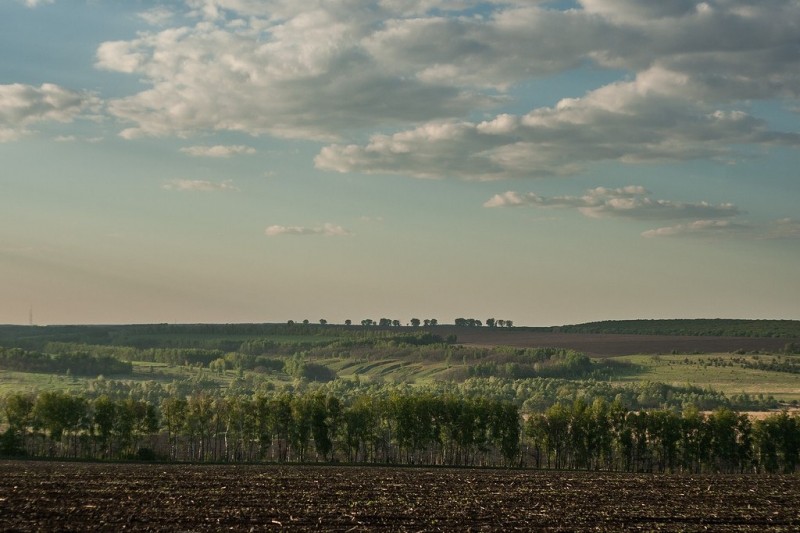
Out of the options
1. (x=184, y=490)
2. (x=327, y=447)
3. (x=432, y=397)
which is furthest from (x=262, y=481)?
(x=432, y=397)

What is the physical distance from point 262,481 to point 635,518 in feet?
118

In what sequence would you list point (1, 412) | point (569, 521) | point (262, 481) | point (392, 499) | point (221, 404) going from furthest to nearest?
point (1, 412) → point (221, 404) → point (262, 481) → point (392, 499) → point (569, 521)

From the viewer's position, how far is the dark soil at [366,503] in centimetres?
5556

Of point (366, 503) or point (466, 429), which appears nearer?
point (366, 503)

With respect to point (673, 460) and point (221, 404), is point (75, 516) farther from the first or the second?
point (673, 460)

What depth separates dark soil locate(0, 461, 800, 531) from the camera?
55562mm

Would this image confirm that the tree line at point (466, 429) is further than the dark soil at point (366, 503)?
Yes

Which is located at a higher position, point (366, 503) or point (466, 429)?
point (366, 503)

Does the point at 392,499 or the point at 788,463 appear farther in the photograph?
the point at 788,463

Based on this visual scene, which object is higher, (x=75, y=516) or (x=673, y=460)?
(x=75, y=516)

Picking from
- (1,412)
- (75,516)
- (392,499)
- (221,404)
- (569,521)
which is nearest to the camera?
(75,516)

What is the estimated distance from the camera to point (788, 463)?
139125 millimetres

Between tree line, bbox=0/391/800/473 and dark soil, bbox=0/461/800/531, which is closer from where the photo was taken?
dark soil, bbox=0/461/800/531

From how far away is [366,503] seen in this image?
66188mm
